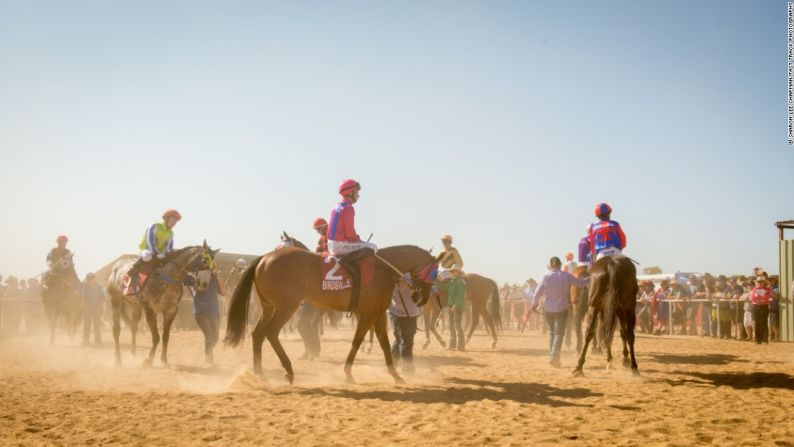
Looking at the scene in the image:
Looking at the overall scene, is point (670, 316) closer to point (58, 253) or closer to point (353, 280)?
point (353, 280)

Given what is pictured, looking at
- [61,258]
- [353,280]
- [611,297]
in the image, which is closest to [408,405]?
[353,280]

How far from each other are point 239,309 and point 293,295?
36.9 inches

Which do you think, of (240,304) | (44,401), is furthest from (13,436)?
(240,304)

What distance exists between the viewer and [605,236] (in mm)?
9852

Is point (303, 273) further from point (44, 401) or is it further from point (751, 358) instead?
point (751, 358)

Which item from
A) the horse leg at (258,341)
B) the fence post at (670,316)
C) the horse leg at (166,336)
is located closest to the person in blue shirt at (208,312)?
the horse leg at (166,336)

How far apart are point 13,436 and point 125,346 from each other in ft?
41.1

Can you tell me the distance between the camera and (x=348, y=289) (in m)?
8.90

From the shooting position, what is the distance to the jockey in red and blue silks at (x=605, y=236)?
32.0 ft

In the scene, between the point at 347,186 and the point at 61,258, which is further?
the point at 61,258

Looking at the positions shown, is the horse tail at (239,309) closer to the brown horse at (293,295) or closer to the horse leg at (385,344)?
the brown horse at (293,295)

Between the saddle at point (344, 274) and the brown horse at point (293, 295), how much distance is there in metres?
0.07

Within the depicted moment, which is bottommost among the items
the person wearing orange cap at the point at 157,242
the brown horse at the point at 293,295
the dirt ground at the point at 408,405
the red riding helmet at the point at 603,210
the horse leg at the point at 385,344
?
the dirt ground at the point at 408,405

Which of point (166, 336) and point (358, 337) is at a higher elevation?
point (358, 337)
